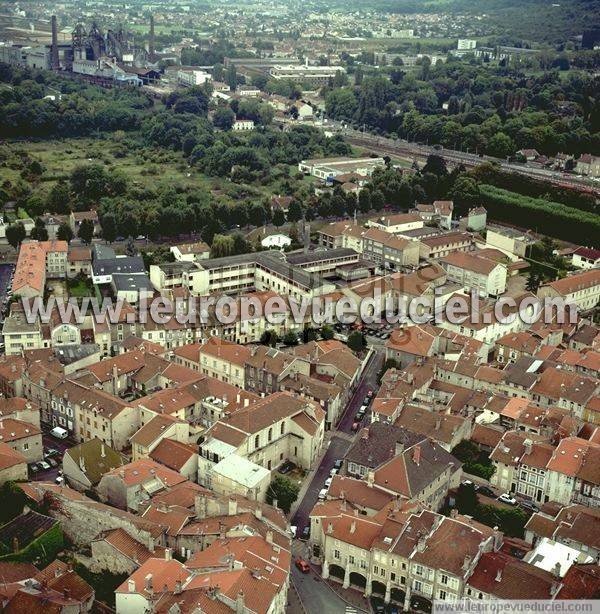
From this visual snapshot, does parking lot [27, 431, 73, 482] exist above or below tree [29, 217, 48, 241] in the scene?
below

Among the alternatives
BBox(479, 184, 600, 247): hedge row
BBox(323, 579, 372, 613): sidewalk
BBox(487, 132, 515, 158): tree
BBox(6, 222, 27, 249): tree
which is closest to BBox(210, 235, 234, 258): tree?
BBox(6, 222, 27, 249): tree

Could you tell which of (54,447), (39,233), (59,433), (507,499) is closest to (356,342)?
(507,499)

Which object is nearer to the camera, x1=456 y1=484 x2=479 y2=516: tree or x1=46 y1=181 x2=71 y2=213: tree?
x1=456 y1=484 x2=479 y2=516: tree

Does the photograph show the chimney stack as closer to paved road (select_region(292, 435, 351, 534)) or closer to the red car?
the red car

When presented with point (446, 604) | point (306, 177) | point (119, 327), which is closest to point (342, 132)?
point (306, 177)

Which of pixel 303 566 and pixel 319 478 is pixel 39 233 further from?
pixel 303 566

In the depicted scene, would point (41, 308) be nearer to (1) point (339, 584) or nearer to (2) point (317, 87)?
(1) point (339, 584)

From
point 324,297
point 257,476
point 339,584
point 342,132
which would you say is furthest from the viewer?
point 342,132
